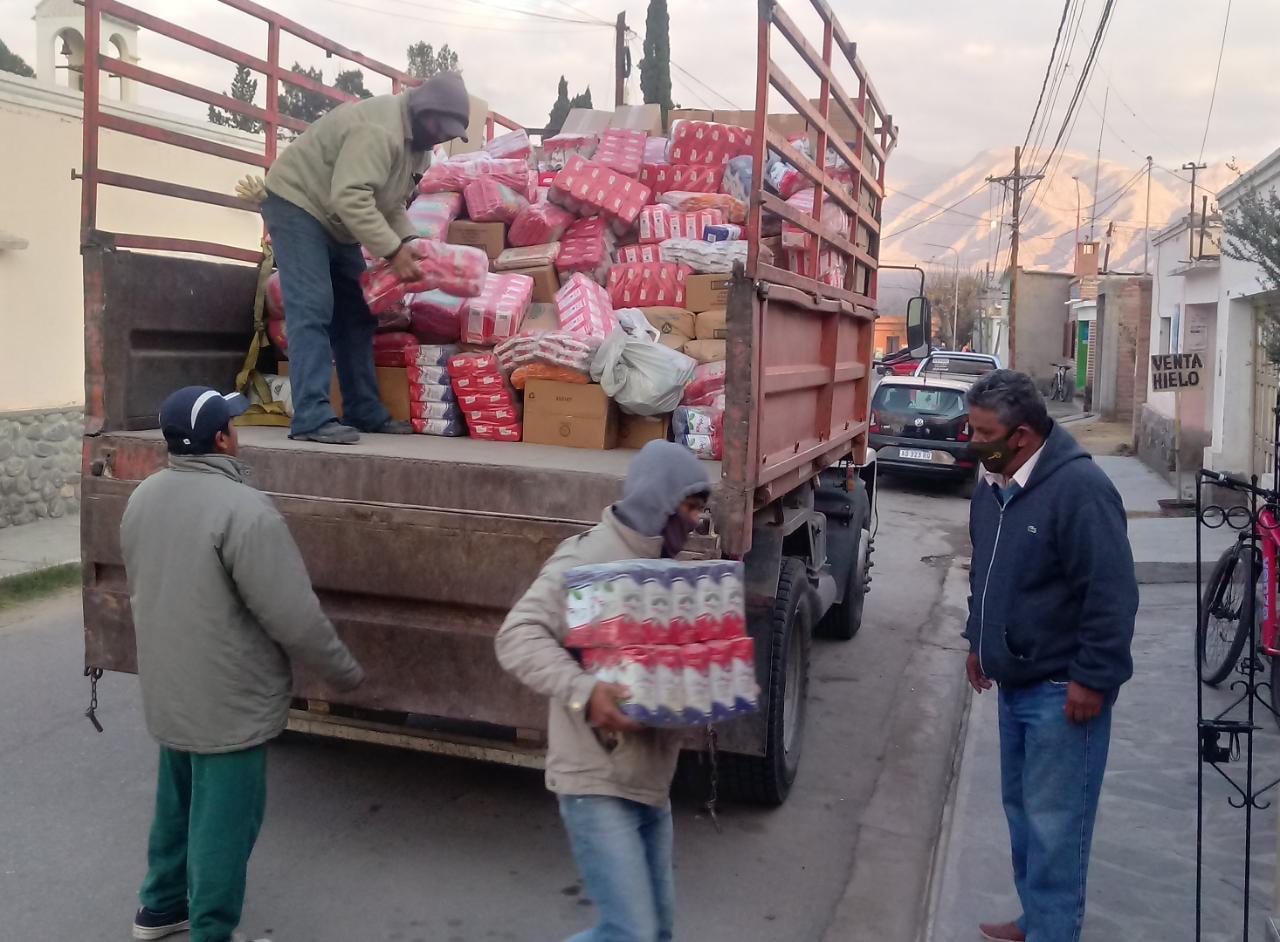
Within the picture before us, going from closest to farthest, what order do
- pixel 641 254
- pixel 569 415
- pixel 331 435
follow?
1. pixel 331 435
2. pixel 569 415
3. pixel 641 254

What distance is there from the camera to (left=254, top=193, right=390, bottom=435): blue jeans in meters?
4.55

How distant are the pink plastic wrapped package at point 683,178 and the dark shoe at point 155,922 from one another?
4.40 m

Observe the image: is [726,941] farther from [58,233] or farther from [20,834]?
[58,233]

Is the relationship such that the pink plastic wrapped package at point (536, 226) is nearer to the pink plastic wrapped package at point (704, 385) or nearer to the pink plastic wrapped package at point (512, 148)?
the pink plastic wrapped package at point (512, 148)

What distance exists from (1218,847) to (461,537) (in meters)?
3.15

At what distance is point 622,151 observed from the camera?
259 inches

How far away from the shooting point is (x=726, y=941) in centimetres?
378

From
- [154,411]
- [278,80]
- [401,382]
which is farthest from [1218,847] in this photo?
[278,80]

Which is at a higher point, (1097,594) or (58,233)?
(58,233)

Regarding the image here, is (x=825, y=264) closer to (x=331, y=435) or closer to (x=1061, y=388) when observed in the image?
(x=331, y=435)

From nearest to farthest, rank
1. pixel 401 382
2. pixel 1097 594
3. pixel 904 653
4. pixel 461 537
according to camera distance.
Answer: pixel 1097 594
pixel 461 537
pixel 401 382
pixel 904 653

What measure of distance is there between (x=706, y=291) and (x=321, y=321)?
1767 mm

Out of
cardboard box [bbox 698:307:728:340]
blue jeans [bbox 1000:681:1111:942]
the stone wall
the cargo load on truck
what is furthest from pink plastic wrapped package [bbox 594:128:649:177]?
the stone wall

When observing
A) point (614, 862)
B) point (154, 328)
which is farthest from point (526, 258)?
point (614, 862)
